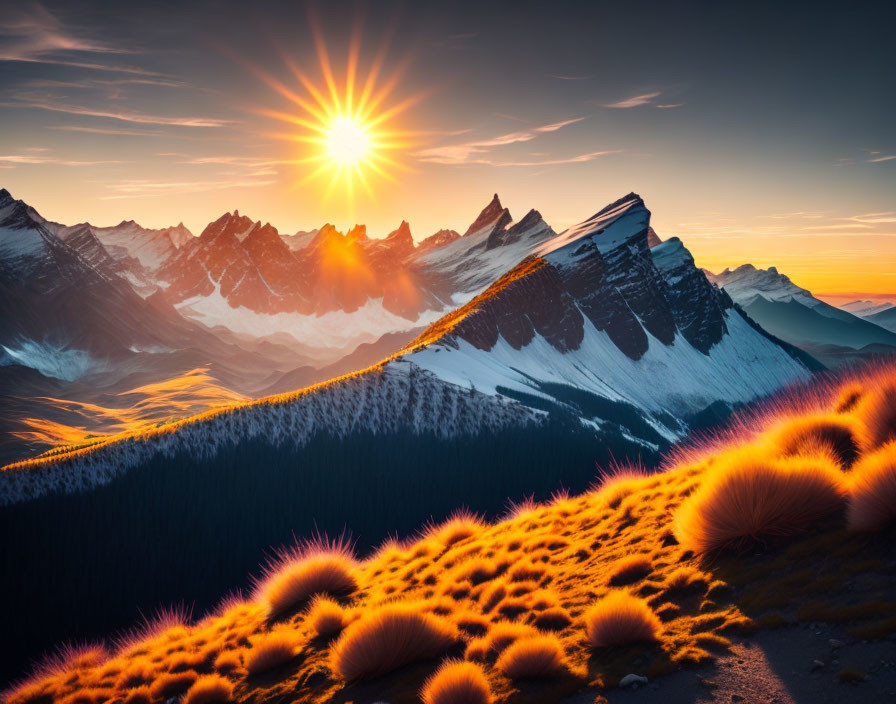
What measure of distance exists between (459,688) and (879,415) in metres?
9.10

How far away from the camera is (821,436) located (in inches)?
433

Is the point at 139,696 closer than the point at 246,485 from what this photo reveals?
Yes

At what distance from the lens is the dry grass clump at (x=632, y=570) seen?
1038cm

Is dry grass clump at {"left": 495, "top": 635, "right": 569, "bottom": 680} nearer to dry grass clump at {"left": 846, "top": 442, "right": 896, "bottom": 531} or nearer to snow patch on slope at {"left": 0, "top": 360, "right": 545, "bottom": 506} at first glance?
dry grass clump at {"left": 846, "top": 442, "right": 896, "bottom": 531}

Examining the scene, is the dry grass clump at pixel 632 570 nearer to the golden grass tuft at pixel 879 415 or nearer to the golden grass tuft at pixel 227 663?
the golden grass tuft at pixel 879 415

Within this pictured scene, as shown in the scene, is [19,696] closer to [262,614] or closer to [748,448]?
[262,614]

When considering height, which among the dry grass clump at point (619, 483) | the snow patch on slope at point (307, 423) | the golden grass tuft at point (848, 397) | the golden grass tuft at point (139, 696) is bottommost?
the golden grass tuft at point (139, 696)

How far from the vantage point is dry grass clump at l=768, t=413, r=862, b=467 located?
1054 cm

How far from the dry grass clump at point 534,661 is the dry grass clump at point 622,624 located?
2.14 feet

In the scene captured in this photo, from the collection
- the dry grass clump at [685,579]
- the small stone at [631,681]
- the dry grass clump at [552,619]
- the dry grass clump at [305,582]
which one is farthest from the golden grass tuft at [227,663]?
the dry grass clump at [685,579]

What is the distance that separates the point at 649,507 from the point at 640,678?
5915 millimetres

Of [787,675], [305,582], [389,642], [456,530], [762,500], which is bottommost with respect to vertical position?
[787,675]

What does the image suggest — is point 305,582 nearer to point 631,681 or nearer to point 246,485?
point 631,681

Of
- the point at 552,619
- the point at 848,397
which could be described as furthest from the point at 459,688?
the point at 848,397
